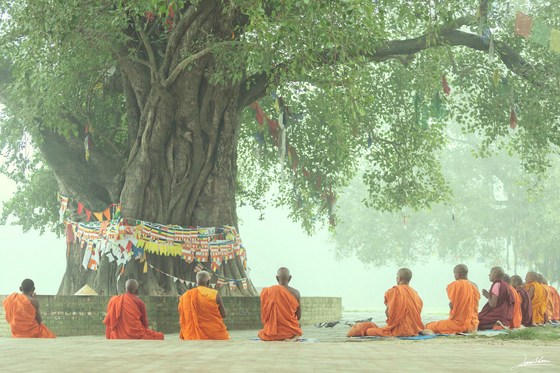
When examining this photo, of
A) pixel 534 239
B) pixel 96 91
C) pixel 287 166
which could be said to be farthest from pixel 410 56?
pixel 534 239

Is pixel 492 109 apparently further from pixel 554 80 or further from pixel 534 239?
pixel 534 239

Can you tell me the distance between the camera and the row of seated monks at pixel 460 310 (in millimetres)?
13586

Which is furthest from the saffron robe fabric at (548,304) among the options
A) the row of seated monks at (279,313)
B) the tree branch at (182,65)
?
the tree branch at (182,65)

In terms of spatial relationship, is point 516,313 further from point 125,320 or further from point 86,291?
point 86,291

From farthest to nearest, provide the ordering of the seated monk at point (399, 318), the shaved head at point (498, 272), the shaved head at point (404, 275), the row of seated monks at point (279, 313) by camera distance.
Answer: the shaved head at point (498, 272) → the shaved head at point (404, 275) → the seated monk at point (399, 318) → the row of seated monks at point (279, 313)

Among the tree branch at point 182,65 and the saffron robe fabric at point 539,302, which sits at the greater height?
the tree branch at point 182,65

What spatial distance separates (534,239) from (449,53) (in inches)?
1193

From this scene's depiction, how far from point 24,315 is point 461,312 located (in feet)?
22.4

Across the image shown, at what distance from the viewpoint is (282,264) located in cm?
12612

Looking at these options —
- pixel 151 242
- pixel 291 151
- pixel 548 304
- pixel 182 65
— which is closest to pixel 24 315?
pixel 151 242

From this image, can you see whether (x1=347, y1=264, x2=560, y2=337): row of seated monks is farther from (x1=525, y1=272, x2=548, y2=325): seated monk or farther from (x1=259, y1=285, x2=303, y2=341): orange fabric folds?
(x1=259, y1=285, x2=303, y2=341): orange fabric folds

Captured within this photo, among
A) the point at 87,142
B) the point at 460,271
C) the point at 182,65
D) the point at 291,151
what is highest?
the point at 291,151

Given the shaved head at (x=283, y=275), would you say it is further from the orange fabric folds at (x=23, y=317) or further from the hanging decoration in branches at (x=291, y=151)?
the hanging decoration in branches at (x=291, y=151)

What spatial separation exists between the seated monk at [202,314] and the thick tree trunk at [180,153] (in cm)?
527
